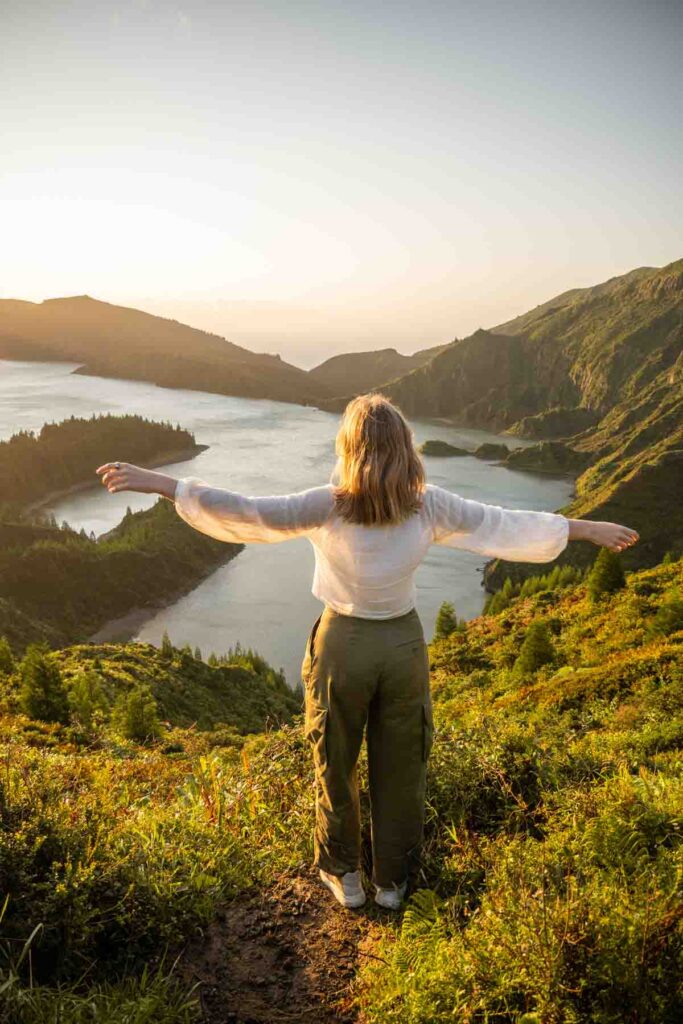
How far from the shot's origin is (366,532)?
292 cm

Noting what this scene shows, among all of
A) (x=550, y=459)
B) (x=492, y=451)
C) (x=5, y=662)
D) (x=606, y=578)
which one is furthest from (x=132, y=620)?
(x=492, y=451)

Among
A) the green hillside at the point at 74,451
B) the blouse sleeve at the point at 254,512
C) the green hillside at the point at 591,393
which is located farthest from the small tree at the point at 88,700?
the green hillside at the point at 74,451

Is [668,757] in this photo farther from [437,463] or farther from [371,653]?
[437,463]

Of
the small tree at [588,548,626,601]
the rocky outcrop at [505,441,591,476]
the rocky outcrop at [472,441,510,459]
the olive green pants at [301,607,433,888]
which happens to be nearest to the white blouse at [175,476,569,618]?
the olive green pants at [301,607,433,888]

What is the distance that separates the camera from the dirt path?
2631 millimetres

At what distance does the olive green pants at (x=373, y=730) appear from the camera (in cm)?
298

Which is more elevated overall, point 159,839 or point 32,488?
point 159,839

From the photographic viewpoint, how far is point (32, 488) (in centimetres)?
10344

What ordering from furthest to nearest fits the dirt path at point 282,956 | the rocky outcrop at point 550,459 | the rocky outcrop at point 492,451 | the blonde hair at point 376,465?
the rocky outcrop at point 492,451 → the rocky outcrop at point 550,459 → the blonde hair at point 376,465 → the dirt path at point 282,956

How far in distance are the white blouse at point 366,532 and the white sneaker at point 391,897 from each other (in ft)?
4.57

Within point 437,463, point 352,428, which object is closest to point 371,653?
point 352,428

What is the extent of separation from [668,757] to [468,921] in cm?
203

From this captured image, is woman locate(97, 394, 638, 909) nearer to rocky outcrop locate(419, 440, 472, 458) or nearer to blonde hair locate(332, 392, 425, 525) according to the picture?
blonde hair locate(332, 392, 425, 525)

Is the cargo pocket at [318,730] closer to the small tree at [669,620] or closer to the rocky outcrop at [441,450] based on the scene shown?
the small tree at [669,620]
